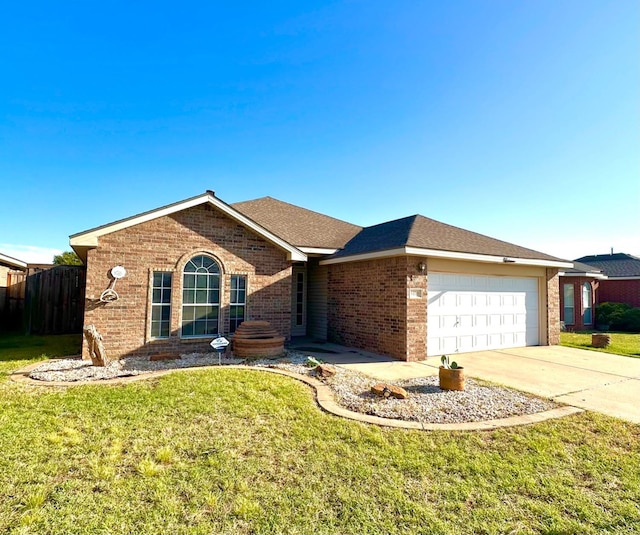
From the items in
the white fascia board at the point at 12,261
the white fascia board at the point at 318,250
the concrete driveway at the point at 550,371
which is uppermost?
the white fascia board at the point at 318,250

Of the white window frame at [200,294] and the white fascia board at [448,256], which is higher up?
the white fascia board at [448,256]

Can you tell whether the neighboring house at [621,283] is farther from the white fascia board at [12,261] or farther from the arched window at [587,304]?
the white fascia board at [12,261]

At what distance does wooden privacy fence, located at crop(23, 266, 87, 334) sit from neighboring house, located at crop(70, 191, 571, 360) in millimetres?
4183

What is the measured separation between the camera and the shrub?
1745 centimetres

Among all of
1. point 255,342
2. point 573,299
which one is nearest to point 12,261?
point 255,342

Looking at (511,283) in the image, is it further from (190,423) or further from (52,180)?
(52,180)

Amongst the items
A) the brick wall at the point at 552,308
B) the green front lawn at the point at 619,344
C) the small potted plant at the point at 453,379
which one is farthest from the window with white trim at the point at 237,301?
the green front lawn at the point at 619,344

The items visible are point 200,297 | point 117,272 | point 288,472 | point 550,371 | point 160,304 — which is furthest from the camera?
Answer: point 200,297

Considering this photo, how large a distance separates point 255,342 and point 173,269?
10.00 ft

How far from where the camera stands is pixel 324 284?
41.8ft

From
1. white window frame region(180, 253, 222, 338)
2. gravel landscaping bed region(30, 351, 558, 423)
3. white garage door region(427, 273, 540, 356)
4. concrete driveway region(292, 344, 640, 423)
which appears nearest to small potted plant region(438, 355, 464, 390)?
gravel landscaping bed region(30, 351, 558, 423)

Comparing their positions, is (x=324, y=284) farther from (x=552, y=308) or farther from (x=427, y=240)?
(x=552, y=308)

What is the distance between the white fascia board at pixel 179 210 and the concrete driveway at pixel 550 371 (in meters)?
3.49

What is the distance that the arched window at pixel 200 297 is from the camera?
9.22 metres
